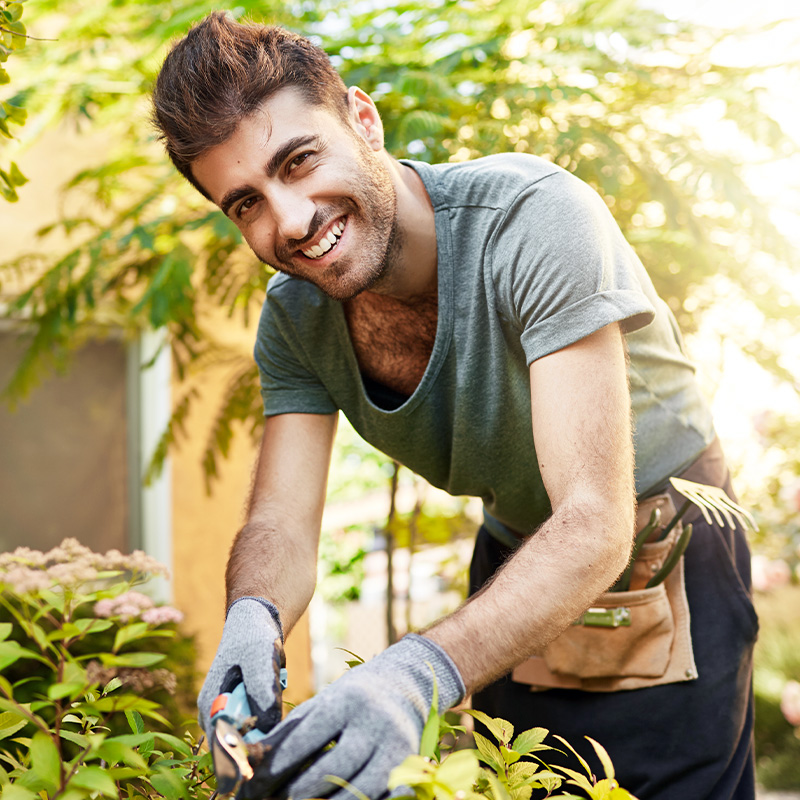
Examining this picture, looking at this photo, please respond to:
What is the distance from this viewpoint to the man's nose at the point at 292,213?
1.42 metres

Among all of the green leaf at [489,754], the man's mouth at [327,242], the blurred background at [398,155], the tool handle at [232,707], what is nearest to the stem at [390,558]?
the blurred background at [398,155]

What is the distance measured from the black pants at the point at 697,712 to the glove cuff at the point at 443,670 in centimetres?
66

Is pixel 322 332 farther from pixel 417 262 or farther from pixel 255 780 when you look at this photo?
pixel 255 780

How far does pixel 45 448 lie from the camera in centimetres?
409

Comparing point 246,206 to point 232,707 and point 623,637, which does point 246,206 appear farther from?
point 623,637

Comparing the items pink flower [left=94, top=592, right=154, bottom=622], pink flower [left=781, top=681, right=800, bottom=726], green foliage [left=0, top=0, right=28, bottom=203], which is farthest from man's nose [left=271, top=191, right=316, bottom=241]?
pink flower [left=781, top=681, right=800, bottom=726]

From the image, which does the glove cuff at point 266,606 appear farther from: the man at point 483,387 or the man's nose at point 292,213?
the man's nose at point 292,213

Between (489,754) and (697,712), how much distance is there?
79cm

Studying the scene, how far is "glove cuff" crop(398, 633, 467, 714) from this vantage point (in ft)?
3.05

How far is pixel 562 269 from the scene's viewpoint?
4.05 ft

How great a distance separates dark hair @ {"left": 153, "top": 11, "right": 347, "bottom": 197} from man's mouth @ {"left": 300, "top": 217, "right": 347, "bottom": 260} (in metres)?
0.23

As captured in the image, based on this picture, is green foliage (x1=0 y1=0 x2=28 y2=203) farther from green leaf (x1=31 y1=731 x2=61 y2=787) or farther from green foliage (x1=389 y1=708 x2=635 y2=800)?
green foliage (x1=389 y1=708 x2=635 y2=800)

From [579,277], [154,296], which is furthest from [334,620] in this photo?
[579,277]

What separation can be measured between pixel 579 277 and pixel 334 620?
7.38m
